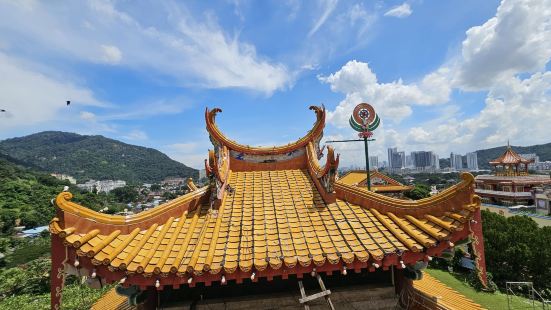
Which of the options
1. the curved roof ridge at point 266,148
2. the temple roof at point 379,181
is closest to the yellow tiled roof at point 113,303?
the curved roof ridge at point 266,148

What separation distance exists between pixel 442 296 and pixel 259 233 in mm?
4525

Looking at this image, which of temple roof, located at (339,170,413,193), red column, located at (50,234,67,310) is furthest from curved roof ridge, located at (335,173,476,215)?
temple roof, located at (339,170,413,193)

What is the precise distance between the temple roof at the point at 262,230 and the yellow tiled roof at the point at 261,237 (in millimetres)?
18

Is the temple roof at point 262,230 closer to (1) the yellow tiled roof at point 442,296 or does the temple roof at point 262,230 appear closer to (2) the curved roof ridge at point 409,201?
(2) the curved roof ridge at point 409,201

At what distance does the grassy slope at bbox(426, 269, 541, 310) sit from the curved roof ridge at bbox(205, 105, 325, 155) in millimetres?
22168

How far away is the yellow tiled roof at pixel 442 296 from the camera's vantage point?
19.4 ft

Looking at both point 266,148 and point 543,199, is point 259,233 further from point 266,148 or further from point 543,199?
point 543,199

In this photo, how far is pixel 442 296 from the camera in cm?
651

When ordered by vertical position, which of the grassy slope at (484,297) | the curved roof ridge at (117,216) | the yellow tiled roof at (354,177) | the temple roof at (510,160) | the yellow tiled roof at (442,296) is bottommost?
the grassy slope at (484,297)

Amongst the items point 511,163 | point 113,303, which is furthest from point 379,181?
point 113,303

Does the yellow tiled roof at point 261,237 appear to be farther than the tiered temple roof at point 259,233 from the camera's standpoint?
Yes

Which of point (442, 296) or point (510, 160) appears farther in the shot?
point (510, 160)

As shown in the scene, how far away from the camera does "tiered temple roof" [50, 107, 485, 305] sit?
14.9 feet

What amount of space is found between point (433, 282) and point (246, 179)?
5.69 metres
